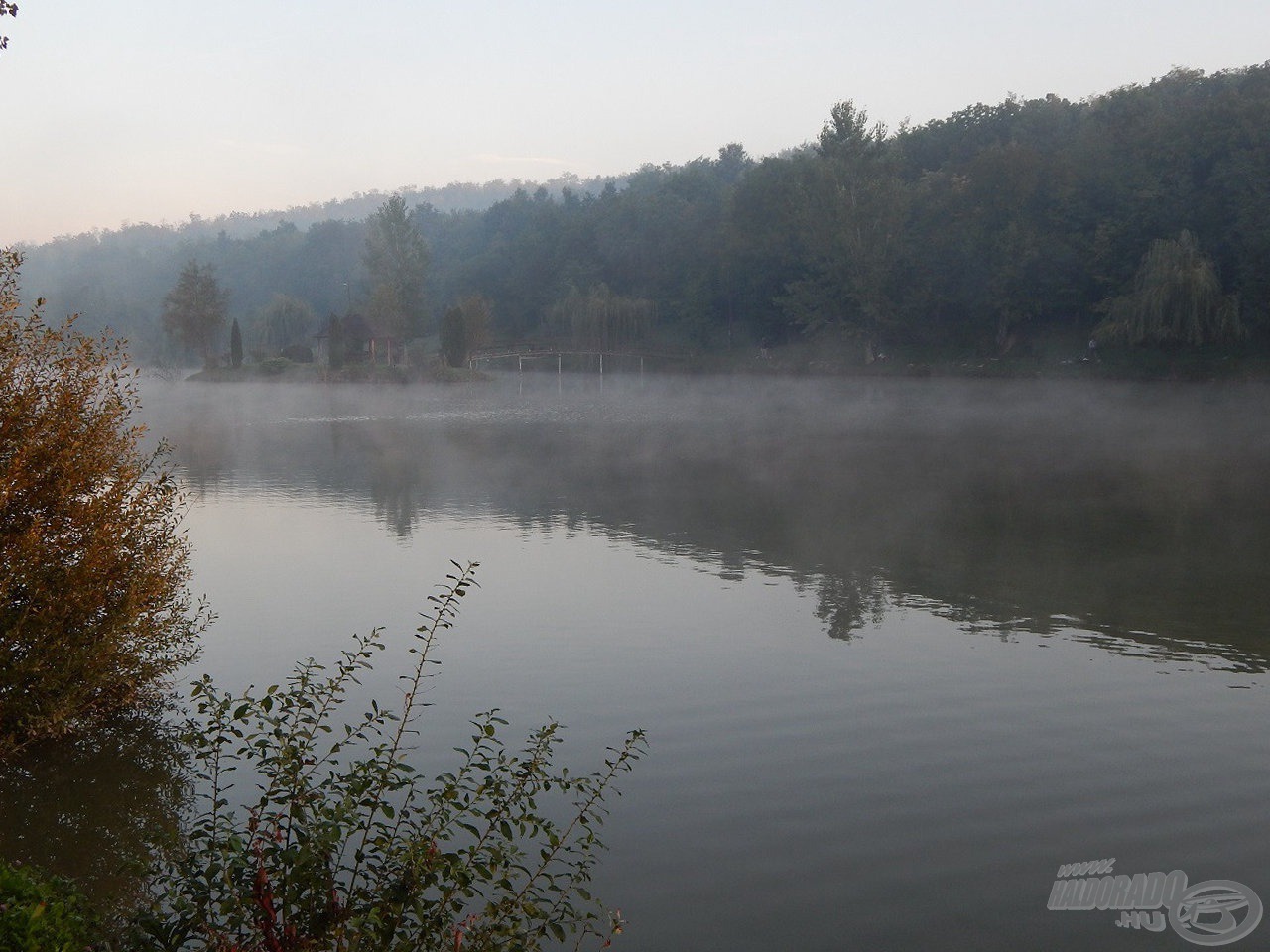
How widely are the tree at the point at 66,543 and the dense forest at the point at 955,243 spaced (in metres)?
57.9

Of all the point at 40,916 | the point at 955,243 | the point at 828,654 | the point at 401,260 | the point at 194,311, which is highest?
the point at 401,260

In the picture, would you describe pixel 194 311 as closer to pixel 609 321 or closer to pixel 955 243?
pixel 609 321

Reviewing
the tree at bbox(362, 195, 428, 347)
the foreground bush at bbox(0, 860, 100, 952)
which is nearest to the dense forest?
the tree at bbox(362, 195, 428, 347)

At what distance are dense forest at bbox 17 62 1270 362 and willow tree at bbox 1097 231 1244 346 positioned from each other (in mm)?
105

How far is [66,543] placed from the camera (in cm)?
893

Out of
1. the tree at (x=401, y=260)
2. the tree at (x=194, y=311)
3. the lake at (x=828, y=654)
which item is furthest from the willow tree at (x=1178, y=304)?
the tree at (x=194, y=311)

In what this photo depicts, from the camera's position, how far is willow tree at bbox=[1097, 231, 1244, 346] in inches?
2296

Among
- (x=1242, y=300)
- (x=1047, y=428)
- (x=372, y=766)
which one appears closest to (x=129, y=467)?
(x=372, y=766)

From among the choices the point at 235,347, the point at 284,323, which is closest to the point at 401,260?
the point at 284,323

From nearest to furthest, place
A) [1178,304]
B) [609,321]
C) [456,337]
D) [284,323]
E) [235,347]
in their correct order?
[1178,304] < [235,347] < [456,337] < [609,321] < [284,323]

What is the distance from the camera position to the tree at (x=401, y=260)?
4193 inches

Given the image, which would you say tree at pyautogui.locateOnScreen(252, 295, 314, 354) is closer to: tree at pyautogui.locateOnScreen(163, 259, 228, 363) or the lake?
tree at pyautogui.locateOnScreen(163, 259, 228, 363)

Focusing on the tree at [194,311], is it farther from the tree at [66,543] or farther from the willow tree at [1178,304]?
the tree at [66,543]

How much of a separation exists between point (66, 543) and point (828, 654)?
7026 mm
